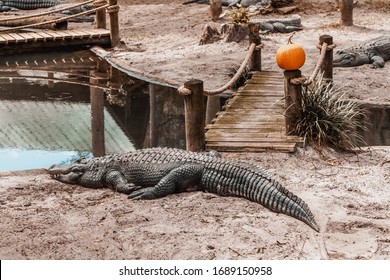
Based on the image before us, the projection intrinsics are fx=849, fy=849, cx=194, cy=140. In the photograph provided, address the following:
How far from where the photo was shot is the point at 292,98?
8430mm

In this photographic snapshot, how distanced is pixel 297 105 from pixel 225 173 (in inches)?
69.5

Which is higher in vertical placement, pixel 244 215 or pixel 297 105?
pixel 297 105

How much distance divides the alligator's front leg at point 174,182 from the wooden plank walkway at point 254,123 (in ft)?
4.13

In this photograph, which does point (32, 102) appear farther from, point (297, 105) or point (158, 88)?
point (297, 105)

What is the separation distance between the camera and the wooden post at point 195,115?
809cm

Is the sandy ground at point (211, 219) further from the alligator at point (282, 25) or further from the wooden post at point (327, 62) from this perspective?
the alligator at point (282, 25)

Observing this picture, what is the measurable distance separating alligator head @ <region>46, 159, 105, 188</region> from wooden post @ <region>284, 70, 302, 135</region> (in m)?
2.11

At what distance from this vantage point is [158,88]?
12.2 metres

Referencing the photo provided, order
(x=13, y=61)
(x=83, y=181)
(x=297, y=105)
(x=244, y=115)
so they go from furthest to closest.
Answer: (x=13, y=61), (x=244, y=115), (x=297, y=105), (x=83, y=181)

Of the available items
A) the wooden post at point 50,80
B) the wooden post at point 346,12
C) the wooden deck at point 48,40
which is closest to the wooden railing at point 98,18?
the wooden deck at point 48,40

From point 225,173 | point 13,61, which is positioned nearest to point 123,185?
point 225,173

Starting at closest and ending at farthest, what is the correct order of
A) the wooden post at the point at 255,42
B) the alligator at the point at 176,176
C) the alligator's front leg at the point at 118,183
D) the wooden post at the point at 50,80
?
1. the alligator at the point at 176,176
2. the alligator's front leg at the point at 118,183
3. the wooden post at the point at 255,42
4. the wooden post at the point at 50,80

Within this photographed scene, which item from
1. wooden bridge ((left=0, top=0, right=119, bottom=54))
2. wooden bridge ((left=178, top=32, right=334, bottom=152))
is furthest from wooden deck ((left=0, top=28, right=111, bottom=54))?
wooden bridge ((left=178, top=32, right=334, bottom=152))
